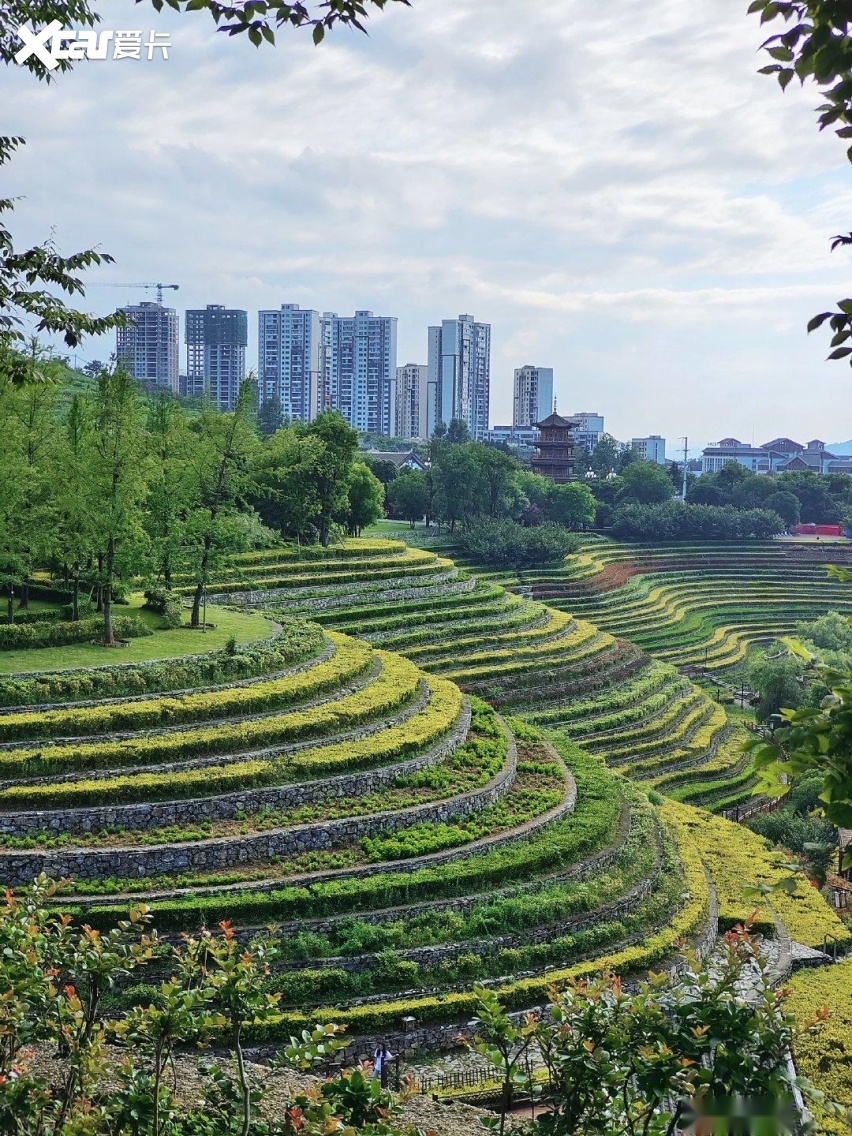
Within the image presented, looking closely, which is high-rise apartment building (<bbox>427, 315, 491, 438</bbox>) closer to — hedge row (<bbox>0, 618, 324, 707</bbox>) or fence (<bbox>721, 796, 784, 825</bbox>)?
fence (<bbox>721, 796, 784, 825</bbox>)

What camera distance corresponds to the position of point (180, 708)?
18422 mm

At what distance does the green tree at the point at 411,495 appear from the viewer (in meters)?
56.6

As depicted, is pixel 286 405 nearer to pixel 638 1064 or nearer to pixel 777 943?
pixel 777 943

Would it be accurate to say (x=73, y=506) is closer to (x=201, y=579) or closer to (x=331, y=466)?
(x=201, y=579)

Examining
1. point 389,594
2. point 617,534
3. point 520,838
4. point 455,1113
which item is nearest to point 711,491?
point 617,534

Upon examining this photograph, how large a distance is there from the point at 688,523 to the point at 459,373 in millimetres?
99813

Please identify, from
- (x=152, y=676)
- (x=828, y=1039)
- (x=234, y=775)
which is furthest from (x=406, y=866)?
(x=828, y=1039)

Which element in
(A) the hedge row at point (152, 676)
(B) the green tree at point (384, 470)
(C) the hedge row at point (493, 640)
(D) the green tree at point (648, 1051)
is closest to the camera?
(D) the green tree at point (648, 1051)

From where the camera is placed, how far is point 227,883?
15336mm

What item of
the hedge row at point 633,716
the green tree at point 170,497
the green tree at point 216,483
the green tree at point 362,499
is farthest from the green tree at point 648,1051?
the green tree at point 362,499

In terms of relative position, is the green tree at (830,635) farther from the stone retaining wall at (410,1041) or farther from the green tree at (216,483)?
the stone retaining wall at (410,1041)

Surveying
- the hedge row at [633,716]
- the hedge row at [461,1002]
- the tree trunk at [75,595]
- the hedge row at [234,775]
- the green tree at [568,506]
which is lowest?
the hedge row at [461,1002]

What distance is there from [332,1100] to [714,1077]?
242 centimetres

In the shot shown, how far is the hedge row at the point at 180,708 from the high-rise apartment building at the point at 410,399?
13806 cm
